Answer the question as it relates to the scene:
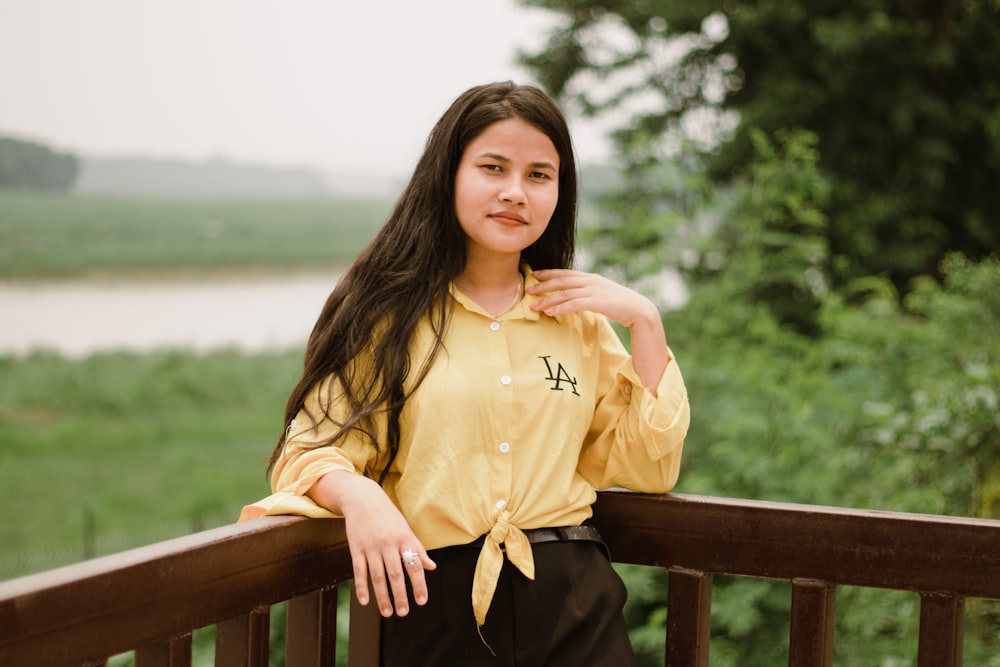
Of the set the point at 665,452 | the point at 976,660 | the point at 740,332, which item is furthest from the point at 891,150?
the point at 665,452

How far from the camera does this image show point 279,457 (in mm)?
1548

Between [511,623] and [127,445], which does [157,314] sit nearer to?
[127,445]

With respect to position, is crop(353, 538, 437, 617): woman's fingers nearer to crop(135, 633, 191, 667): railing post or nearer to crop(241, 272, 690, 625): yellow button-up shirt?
crop(241, 272, 690, 625): yellow button-up shirt

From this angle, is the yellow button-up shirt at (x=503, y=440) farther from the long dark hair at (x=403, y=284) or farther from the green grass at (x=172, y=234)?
the green grass at (x=172, y=234)

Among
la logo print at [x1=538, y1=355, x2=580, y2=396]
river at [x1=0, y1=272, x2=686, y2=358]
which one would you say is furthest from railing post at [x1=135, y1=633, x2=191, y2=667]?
river at [x1=0, y1=272, x2=686, y2=358]

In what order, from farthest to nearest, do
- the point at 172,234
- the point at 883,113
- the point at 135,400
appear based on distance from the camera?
the point at 172,234 < the point at 135,400 < the point at 883,113

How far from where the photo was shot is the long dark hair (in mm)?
1532

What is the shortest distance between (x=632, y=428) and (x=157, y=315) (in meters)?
28.5

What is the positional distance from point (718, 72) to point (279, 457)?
7673 mm

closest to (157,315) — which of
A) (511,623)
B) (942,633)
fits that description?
(511,623)

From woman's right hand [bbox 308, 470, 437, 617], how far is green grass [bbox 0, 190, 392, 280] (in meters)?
24.1

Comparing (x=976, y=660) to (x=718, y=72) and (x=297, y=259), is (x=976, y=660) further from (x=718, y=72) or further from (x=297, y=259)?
(x=297, y=259)

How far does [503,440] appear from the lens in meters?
1.54

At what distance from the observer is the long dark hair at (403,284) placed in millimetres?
1532
